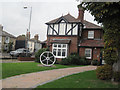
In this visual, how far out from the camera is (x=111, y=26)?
831 cm

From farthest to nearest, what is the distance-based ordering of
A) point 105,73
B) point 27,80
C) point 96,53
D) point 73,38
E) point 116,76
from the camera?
point 73,38
point 96,53
point 105,73
point 27,80
point 116,76

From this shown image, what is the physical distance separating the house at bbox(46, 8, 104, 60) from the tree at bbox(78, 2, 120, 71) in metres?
11.7

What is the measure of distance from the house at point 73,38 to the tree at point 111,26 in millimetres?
11651

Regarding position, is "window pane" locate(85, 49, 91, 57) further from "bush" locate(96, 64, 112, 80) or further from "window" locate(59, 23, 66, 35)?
"bush" locate(96, 64, 112, 80)

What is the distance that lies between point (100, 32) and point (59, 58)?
779 centimetres

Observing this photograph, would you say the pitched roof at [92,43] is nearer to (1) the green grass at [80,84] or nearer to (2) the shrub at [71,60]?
(2) the shrub at [71,60]

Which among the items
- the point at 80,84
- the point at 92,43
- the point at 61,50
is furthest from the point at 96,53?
the point at 80,84

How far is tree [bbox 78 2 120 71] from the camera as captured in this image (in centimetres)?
777

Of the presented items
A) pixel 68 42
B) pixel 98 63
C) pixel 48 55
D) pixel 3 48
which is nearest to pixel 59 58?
pixel 68 42

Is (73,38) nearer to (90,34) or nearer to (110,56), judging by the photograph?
(90,34)

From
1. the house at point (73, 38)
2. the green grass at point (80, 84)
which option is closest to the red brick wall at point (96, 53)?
A: the house at point (73, 38)

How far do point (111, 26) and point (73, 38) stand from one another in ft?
41.9

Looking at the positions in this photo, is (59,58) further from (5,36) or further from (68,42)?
(5,36)

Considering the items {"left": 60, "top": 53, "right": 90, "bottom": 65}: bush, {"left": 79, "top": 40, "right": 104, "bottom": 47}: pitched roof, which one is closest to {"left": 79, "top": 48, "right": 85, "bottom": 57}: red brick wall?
{"left": 79, "top": 40, "right": 104, "bottom": 47}: pitched roof
